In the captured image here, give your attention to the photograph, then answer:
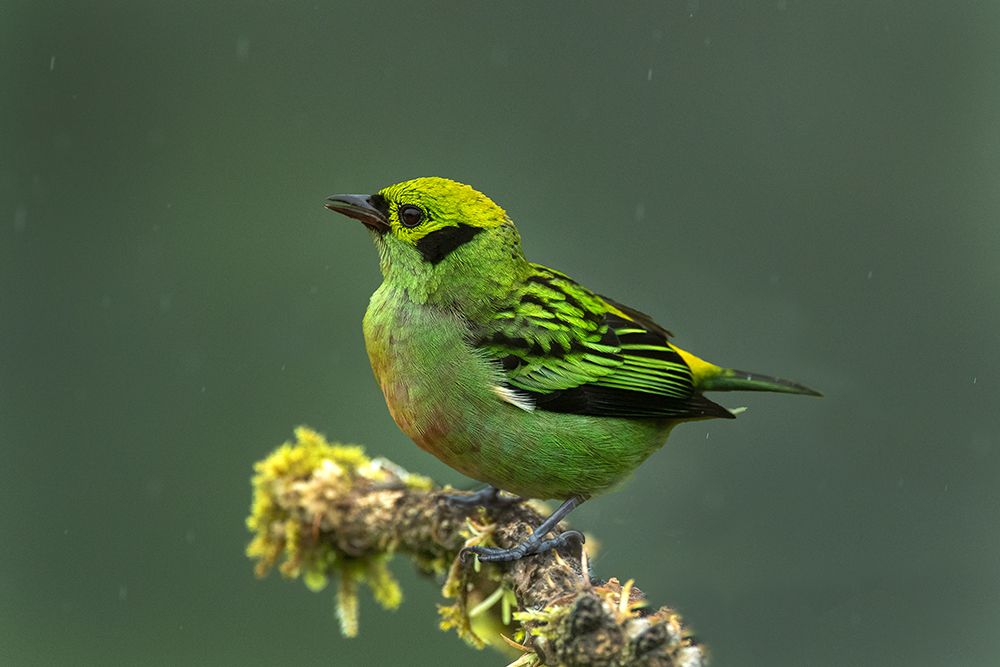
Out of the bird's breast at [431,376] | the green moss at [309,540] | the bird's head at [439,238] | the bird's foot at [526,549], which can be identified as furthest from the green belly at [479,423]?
the bird's foot at [526,549]

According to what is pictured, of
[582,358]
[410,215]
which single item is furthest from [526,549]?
[410,215]

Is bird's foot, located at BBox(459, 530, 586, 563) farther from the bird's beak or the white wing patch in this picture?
the bird's beak

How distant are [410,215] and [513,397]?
2.94 ft

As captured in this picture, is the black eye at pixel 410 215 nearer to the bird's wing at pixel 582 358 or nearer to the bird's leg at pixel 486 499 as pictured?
the bird's wing at pixel 582 358

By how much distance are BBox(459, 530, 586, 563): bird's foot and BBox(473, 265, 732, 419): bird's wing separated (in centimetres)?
66

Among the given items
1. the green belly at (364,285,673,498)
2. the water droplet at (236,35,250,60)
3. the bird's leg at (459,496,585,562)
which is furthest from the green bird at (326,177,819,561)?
the water droplet at (236,35,250,60)

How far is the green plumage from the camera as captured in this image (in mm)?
4762

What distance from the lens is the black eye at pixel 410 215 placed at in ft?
16.6

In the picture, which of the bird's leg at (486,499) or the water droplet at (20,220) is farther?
the water droplet at (20,220)

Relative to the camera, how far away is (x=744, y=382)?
5.33 metres

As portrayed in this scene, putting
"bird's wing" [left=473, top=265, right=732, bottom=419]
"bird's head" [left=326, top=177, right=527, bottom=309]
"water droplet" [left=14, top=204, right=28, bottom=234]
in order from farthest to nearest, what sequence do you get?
"water droplet" [left=14, top=204, right=28, bottom=234] → "bird's head" [left=326, top=177, right=527, bottom=309] → "bird's wing" [left=473, top=265, right=732, bottom=419]

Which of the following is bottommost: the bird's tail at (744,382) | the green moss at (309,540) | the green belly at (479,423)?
the green moss at (309,540)

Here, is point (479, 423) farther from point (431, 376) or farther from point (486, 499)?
point (486, 499)

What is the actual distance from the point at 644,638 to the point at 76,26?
8.78 m
